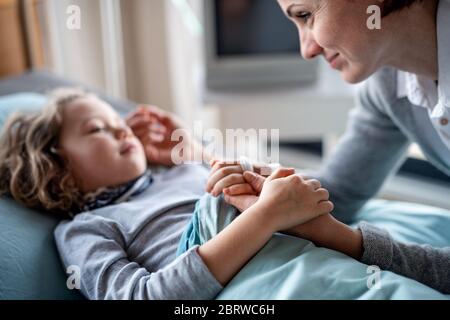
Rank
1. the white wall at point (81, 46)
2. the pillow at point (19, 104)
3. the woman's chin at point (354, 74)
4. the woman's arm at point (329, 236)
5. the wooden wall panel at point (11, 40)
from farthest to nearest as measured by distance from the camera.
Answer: the white wall at point (81, 46) < the wooden wall panel at point (11, 40) < the pillow at point (19, 104) < the woman's chin at point (354, 74) < the woman's arm at point (329, 236)

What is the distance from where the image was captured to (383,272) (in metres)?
0.64

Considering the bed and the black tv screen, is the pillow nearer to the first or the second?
the bed

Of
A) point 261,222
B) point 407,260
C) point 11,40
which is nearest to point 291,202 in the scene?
point 261,222

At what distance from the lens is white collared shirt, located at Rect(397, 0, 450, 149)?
739mm

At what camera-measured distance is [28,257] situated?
0.77 meters

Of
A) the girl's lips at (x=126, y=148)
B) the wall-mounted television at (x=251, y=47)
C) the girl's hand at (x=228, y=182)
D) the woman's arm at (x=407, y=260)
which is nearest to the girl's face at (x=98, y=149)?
the girl's lips at (x=126, y=148)

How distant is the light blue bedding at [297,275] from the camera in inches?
23.4

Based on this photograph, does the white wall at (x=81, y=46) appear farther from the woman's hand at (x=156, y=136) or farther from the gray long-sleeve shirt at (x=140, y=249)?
the gray long-sleeve shirt at (x=140, y=249)

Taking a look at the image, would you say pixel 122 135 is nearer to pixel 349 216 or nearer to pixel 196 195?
pixel 196 195

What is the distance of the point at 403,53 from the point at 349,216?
360 mm

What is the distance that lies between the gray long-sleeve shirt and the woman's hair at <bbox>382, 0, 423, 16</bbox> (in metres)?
0.43

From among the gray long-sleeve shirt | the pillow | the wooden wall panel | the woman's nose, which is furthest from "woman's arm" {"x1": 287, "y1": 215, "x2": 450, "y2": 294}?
the wooden wall panel

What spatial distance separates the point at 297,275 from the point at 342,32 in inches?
14.9

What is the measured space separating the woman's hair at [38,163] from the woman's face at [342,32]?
518mm
